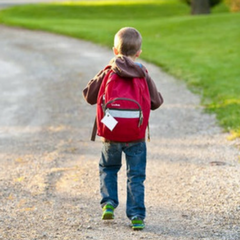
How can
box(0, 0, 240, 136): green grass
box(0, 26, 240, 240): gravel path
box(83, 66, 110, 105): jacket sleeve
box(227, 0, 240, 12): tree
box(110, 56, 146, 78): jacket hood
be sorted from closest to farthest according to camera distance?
box(110, 56, 146, 78): jacket hood, box(83, 66, 110, 105): jacket sleeve, box(0, 26, 240, 240): gravel path, box(0, 0, 240, 136): green grass, box(227, 0, 240, 12): tree

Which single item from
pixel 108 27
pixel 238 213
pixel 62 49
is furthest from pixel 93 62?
pixel 238 213

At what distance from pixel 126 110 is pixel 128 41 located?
0.48 meters

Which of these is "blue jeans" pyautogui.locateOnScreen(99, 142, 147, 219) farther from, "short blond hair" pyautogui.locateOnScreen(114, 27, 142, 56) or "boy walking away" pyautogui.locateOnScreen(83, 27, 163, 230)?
"short blond hair" pyautogui.locateOnScreen(114, 27, 142, 56)

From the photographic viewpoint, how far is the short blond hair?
4.57 m

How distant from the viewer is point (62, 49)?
17.5 metres

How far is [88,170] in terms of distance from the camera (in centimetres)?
663

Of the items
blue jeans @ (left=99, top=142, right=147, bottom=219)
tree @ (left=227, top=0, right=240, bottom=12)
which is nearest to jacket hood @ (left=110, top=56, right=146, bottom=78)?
blue jeans @ (left=99, top=142, right=147, bottom=219)

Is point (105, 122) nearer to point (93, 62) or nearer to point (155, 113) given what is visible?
point (155, 113)

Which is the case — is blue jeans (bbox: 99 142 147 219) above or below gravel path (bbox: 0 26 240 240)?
above

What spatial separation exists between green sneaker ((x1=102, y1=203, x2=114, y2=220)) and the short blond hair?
1.13m

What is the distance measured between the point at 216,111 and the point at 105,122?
17.7 ft

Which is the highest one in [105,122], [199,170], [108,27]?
[105,122]

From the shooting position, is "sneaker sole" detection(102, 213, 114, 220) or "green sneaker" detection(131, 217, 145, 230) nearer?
"green sneaker" detection(131, 217, 145, 230)

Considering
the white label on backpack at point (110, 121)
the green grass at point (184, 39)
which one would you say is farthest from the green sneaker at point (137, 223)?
the green grass at point (184, 39)
